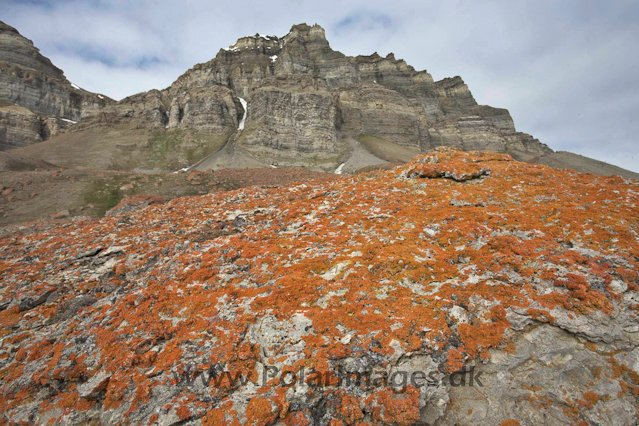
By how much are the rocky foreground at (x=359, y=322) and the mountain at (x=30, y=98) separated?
122 metres

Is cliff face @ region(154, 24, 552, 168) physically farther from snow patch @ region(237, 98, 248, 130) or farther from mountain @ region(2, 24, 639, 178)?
snow patch @ region(237, 98, 248, 130)

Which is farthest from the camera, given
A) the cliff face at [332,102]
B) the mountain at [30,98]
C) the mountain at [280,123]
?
the cliff face at [332,102]

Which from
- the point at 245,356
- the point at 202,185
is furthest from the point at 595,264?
the point at 202,185

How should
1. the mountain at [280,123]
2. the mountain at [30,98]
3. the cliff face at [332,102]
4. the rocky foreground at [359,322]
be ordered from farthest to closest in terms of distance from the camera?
the cliff face at [332,102] < the mountain at [30,98] < the mountain at [280,123] < the rocky foreground at [359,322]

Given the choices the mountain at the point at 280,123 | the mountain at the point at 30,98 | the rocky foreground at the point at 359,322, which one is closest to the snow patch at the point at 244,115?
the mountain at the point at 280,123

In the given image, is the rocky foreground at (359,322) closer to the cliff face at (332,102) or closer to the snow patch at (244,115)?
the cliff face at (332,102)

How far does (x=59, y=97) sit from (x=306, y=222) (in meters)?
160

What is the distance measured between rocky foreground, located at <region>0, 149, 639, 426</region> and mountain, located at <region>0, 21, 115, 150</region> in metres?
122

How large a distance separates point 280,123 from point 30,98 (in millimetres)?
105000

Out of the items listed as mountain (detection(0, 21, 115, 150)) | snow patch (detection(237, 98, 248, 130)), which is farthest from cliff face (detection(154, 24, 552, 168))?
mountain (detection(0, 21, 115, 150))

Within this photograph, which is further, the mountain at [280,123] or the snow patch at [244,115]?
the snow patch at [244,115]

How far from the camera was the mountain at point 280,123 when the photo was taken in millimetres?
79750

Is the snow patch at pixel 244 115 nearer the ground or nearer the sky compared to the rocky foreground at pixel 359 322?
nearer the sky

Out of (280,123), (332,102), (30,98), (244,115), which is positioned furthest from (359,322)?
(30,98)
